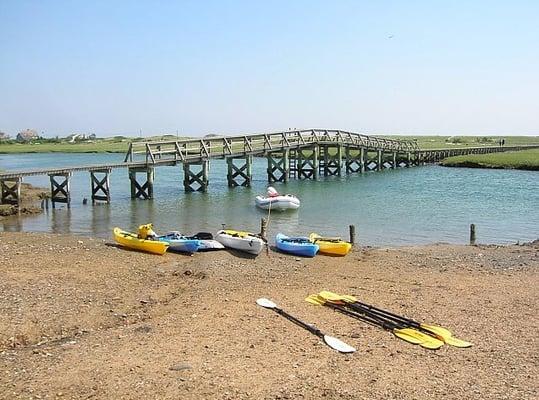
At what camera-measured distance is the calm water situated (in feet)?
89.3

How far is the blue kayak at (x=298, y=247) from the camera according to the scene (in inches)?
A: 798

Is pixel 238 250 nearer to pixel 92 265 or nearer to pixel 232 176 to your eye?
pixel 92 265

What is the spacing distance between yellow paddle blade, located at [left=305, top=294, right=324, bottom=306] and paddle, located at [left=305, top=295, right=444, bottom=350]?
5 cm

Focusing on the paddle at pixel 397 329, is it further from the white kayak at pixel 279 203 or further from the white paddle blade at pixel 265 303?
the white kayak at pixel 279 203

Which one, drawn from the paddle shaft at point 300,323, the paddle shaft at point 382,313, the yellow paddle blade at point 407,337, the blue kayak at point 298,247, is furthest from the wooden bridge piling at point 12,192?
the yellow paddle blade at point 407,337

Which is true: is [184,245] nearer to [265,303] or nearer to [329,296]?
[265,303]

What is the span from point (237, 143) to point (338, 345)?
45800 millimetres

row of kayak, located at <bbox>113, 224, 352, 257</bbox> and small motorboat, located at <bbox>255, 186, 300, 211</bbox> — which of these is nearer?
row of kayak, located at <bbox>113, 224, 352, 257</bbox>

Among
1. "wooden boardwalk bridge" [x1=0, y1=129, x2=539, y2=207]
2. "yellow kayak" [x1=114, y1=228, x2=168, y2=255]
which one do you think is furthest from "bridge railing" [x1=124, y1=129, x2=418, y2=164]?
"yellow kayak" [x1=114, y1=228, x2=168, y2=255]

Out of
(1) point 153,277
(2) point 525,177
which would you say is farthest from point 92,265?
(2) point 525,177

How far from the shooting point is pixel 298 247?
67.1ft

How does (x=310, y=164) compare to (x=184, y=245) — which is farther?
(x=310, y=164)

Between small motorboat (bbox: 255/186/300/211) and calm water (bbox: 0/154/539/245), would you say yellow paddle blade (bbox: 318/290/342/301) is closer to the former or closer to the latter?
calm water (bbox: 0/154/539/245)

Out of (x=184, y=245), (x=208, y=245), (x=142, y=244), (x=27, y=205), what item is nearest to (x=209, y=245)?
(x=208, y=245)
